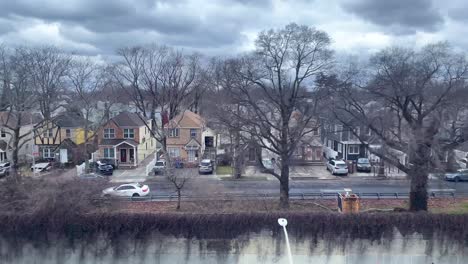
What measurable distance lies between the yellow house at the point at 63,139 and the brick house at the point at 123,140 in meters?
1.42

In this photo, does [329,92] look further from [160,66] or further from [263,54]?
[160,66]

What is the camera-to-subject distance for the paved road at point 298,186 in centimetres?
2172

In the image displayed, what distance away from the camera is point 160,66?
95.5 ft

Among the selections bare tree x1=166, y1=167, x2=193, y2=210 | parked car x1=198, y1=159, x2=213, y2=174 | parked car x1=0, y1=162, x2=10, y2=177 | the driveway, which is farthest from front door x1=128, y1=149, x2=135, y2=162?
parked car x1=0, y1=162, x2=10, y2=177

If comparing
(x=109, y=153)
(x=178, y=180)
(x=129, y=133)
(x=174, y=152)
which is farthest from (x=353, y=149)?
(x=109, y=153)

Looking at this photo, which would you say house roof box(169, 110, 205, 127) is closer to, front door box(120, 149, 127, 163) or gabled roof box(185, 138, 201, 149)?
gabled roof box(185, 138, 201, 149)

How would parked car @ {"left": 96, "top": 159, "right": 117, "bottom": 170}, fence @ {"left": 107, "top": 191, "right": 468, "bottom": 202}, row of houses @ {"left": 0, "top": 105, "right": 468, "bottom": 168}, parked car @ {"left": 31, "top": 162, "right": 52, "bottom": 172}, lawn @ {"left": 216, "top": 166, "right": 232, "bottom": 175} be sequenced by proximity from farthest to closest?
row of houses @ {"left": 0, "top": 105, "right": 468, "bottom": 168}, parked car @ {"left": 96, "top": 159, "right": 117, "bottom": 170}, lawn @ {"left": 216, "top": 166, "right": 232, "bottom": 175}, parked car @ {"left": 31, "top": 162, "right": 52, "bottom": 172}, fence @ {"left": 107, "top": 191, "right": 468, "bottom": 202}

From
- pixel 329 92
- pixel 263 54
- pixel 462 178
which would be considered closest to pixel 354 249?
pixel 329 92

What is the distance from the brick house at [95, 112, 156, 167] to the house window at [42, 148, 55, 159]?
4.07 meters

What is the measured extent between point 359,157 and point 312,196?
48.4 feet

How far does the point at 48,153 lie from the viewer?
32.8m

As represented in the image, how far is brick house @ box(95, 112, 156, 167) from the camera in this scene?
102 feet

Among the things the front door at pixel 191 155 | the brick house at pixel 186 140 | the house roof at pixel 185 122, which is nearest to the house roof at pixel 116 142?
the brick house at pixel 186 140

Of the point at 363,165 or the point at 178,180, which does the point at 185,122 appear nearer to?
the point at 178,180
